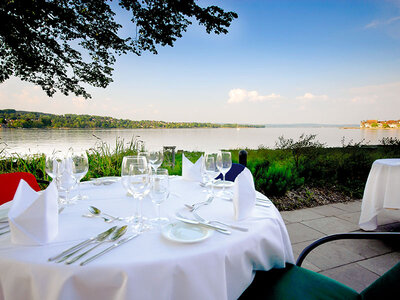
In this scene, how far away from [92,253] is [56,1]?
9435 mm

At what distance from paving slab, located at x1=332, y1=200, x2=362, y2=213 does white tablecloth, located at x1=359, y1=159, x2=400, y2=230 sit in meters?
1.06

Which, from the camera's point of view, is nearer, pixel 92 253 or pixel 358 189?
pixel 92 253

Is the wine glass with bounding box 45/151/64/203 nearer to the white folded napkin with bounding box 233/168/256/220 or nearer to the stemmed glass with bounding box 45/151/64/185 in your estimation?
the stemmed glass with bounding box 45/151/64/185

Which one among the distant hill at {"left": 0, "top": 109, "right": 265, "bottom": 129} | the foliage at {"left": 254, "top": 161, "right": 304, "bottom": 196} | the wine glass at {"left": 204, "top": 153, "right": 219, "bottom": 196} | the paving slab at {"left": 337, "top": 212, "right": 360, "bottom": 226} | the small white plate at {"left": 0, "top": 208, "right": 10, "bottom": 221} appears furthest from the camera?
the distant hill at {"left": 0, "top": 109, "right": 265, "bottom": 129}

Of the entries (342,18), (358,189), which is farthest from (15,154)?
(342,18)

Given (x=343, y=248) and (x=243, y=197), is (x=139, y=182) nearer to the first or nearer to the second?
(x=243, y=197)

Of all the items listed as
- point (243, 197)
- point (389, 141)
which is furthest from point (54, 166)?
point (389, 141)

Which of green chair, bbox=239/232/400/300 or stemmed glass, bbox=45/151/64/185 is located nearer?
green chair, bbox=239/232/400/300

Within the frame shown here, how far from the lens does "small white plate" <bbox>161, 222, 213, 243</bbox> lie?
0.89 m

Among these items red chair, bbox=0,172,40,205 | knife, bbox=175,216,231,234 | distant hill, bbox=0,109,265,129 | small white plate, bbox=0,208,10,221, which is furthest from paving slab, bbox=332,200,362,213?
distant hill, bbox=0,109,265,129

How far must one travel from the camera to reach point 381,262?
237 centimetres

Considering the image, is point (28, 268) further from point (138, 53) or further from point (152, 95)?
point (152, 95)

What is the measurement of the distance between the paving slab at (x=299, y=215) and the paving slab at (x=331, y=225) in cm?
12

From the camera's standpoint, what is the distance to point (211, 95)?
49.8 ft
